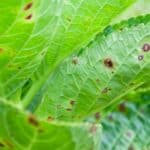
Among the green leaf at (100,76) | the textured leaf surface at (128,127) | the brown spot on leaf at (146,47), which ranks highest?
the brown spot on leaf at (146,47)

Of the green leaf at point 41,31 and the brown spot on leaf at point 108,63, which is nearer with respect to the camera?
the green leaf at point 41,31

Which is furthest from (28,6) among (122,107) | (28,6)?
(122,107)

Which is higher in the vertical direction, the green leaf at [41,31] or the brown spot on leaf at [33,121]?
the green leaf at [41,31]

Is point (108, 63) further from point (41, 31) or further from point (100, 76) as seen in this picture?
point (41, 31)

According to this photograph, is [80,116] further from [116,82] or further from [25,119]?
[25,119]

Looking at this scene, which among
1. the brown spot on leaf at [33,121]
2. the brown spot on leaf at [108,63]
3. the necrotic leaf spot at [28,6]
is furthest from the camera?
the brown spot on leaf at [108,63]

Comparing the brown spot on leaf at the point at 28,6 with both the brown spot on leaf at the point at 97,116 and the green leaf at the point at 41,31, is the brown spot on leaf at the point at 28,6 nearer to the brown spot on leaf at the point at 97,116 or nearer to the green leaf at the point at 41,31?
the green leaf at the point at 41,31

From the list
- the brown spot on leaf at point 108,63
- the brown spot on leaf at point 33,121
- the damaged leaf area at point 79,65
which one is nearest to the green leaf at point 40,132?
the brown spot on leaf at point 33,121

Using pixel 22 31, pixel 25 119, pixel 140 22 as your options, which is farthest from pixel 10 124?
pixel 140 22
